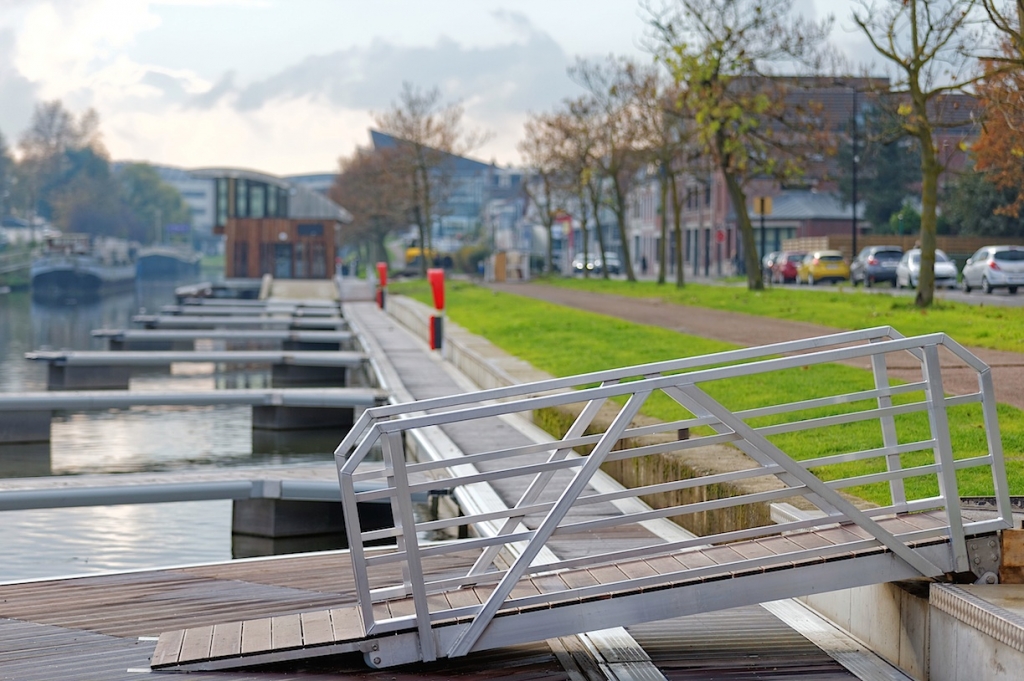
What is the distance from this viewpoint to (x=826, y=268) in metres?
54.4

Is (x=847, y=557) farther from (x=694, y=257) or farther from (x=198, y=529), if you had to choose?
(x=694, y=257)

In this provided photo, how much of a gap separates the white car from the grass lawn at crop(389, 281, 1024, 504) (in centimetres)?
1677

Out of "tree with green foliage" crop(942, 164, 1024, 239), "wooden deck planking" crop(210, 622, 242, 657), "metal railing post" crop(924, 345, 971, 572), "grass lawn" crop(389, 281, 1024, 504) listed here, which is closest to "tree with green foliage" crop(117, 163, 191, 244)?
"tree with green foliage" crop(942, 164, 1024, 239)

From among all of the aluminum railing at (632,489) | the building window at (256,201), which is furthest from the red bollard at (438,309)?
the building window at (256,201)

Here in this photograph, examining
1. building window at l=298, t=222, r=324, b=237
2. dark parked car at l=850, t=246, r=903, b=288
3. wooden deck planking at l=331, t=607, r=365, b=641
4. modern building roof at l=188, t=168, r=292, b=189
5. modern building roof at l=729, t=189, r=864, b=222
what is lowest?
wooden deck planking at l=331, t=607, r=365, b=641

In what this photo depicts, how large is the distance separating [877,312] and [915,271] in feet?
65.9

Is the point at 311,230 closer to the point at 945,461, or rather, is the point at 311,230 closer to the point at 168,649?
the point at 168,649

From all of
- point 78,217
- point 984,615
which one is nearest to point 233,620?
point 984,615

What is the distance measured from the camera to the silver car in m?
38.8

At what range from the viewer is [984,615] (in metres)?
5.12

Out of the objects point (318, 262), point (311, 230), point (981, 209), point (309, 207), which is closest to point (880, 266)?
point (981, 209)

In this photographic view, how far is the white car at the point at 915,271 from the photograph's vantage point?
4322cm

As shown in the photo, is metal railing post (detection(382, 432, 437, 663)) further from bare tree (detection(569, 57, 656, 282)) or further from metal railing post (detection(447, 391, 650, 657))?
bare tree (detection(569, 57, 656, 282))

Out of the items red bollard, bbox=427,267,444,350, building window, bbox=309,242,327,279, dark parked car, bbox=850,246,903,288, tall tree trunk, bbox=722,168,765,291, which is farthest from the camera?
building window, bbox=309,242,327,279
